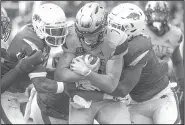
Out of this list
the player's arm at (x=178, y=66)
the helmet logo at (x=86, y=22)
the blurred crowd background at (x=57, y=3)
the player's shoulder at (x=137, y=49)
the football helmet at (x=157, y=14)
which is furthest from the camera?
the blurred crowd background at (x=57, y=3)

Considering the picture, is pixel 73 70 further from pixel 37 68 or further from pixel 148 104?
pixel 148 104

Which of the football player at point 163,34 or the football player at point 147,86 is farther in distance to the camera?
the football player at point 163,34

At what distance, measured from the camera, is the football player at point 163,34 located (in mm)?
5844

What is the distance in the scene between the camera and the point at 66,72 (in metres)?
3.50

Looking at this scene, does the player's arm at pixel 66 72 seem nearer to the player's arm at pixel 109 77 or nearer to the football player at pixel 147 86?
the player's arm at pixel 109 77

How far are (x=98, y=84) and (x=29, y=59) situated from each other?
567 mm

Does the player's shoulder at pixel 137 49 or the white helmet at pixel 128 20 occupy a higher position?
the white helmet at pixel 128 20

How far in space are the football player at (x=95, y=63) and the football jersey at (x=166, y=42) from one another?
2.28m

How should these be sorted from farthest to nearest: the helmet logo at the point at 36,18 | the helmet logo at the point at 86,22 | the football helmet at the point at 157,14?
1. the football helmet at the point at 157,14
2. the helmet logo at the point at 36,18
3. the helmet logo at the point at 86,22

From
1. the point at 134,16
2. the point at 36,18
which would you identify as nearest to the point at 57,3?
the point at 36,18

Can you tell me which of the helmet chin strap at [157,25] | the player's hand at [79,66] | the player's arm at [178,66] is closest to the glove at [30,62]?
the player's hand at [79,66]

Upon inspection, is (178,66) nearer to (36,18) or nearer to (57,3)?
(36,18)

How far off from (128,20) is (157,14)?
1.97 meters

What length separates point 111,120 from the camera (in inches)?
141
